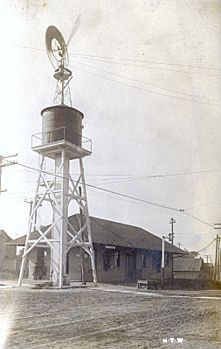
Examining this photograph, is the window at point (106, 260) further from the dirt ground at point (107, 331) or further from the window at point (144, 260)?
the dirt ground at point (107, 331)

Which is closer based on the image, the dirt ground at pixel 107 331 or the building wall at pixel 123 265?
the dirt ground at pixel 107 331

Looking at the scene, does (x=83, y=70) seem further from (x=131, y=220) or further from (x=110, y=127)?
(x=131, y=220)

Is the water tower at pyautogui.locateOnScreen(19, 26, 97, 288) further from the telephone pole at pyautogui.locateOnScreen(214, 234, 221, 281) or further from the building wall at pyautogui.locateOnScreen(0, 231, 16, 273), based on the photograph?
the telephone pole at pyautogui.locateOnScreen(214, 234, 221, 281)

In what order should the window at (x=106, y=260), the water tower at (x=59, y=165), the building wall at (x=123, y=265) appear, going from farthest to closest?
the window at (x=106, y=260) → the building wall at (x=123, y=265) → the water tower at (x=59, y=165)

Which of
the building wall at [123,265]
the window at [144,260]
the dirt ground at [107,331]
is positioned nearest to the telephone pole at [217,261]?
the dirt ground at [107,331]

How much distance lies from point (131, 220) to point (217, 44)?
1.06 metres

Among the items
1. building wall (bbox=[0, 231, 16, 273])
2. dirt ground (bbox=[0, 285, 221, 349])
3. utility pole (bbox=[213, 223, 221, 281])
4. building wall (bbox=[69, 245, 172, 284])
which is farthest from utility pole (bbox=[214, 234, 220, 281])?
building wall (bbox=[69, 245, 172, 284])

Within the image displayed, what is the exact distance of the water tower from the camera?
2295 mm

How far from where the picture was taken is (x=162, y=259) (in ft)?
12.0

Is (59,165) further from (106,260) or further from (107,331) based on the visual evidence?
(106,260)

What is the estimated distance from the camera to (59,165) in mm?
4434

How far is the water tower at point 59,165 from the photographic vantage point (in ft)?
7.53

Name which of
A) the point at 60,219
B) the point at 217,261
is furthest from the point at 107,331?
the point at 60,219

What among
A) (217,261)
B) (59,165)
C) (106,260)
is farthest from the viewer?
(106,260)
